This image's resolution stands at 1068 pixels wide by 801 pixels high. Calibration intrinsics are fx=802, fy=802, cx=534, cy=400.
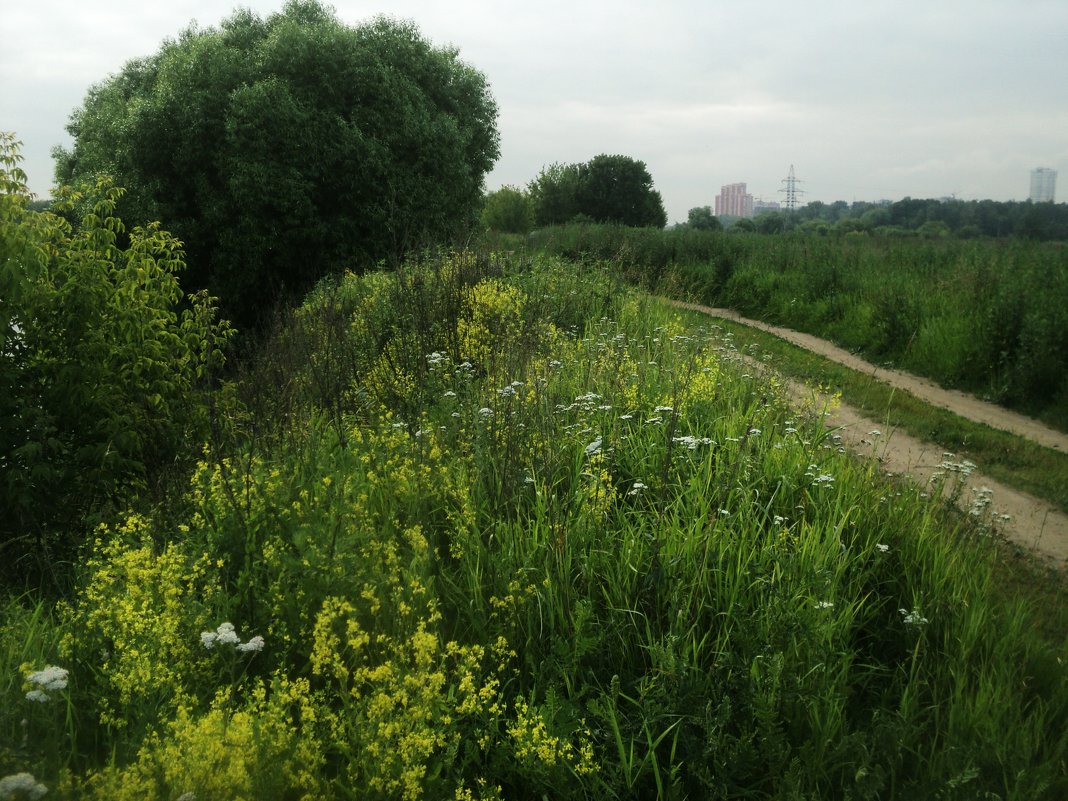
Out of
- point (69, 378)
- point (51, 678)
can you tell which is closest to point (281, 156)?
point (69, 378)

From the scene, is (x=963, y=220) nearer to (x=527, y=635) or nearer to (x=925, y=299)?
(x=925, y=299)

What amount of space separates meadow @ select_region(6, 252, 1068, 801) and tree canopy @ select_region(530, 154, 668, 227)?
47820mm

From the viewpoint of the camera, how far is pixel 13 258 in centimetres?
500

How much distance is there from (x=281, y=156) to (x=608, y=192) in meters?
35.8

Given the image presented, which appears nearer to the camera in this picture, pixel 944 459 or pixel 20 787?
pixel 20 787

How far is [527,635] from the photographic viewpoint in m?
3.47

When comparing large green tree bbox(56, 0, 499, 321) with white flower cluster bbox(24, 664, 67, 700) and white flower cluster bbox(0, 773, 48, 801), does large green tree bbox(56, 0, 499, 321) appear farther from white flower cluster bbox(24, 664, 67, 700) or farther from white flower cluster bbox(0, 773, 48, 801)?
white flower cluster bbox(0, 773, 48, 801)

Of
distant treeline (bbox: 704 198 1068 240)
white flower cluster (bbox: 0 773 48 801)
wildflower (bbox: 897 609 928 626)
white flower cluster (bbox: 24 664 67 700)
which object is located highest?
distant treeline (bbox: 704 198 1068 240)

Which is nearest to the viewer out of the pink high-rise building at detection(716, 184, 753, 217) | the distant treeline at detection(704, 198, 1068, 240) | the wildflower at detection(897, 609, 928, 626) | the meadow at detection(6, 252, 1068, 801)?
the meadow at detection(6, 252, 1068, 801)

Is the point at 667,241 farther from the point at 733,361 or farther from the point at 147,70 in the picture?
the point at 147,70

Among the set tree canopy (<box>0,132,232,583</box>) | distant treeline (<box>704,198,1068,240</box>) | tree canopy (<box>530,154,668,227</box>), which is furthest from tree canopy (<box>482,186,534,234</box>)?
tree canopy (<box>0,132,232,583</box>)

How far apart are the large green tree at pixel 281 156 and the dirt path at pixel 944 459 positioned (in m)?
11.2

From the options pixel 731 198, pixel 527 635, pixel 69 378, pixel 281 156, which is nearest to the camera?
pixel 527 635

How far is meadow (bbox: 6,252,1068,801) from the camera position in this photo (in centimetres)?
267
